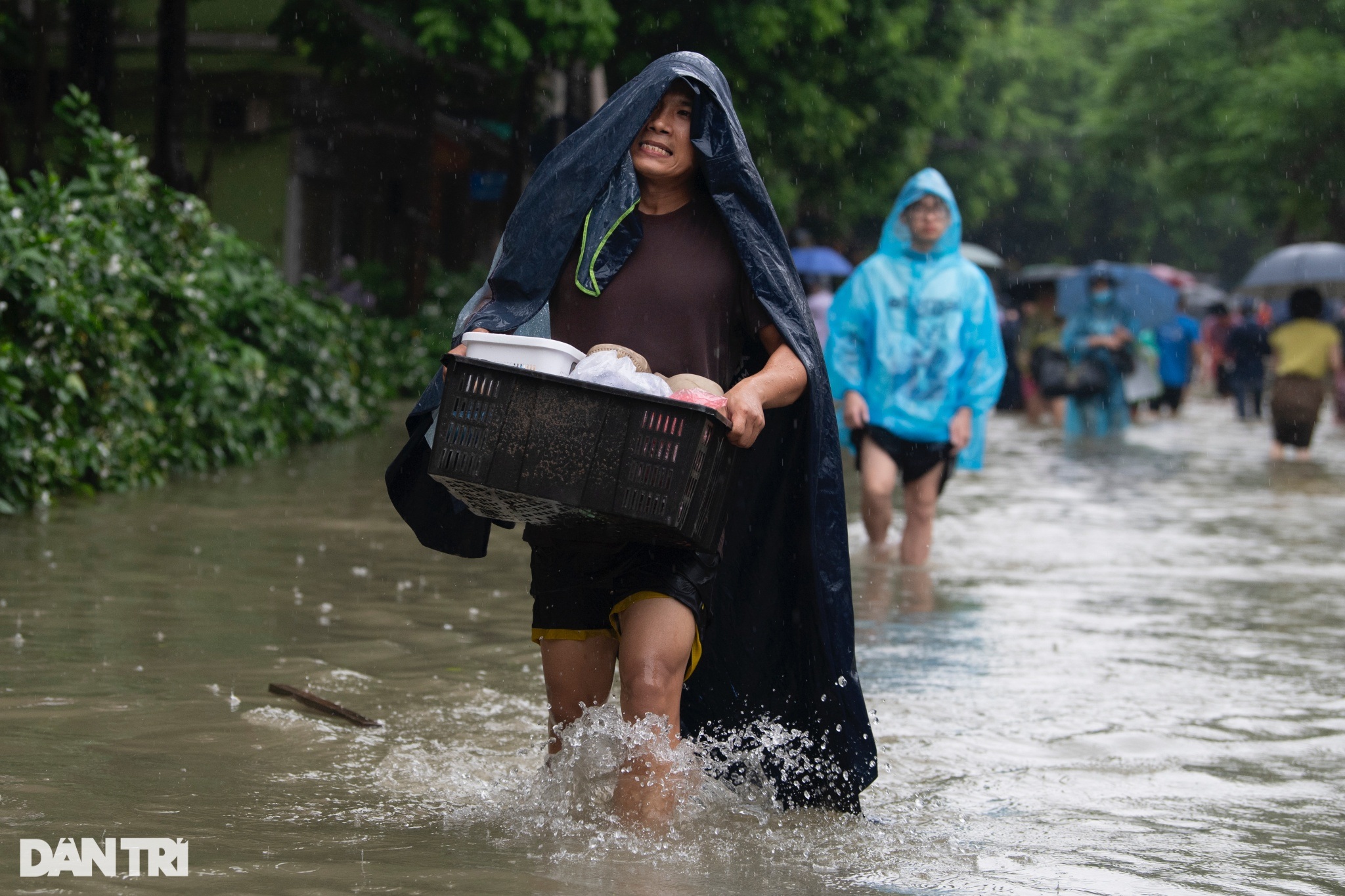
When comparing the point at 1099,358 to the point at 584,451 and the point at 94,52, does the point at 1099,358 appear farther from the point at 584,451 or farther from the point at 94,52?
the point at 584,451

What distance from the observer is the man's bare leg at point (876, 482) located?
7.90 metres

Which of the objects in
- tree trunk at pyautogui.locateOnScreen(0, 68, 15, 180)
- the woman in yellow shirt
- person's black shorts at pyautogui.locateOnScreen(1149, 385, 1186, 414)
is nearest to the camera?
tree trunk at pyautogui.locateOnScreen(0, 68, 15, 180)

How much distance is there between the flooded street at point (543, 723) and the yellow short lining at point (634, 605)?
23 cm

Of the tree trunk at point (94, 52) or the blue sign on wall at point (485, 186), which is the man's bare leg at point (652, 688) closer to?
the tree trunk at point (94, 52)

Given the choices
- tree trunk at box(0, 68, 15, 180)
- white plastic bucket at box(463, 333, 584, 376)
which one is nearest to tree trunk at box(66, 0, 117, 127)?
tree trunk at box(0, 68, 15, 180)

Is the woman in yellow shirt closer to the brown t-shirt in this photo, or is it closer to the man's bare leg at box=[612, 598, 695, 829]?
the brown t-shirt

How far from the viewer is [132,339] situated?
1007cm

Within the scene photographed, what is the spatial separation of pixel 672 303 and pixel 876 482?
428cm

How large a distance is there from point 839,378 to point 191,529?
3.40m

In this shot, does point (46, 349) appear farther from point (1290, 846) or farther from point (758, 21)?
point (758, 21)

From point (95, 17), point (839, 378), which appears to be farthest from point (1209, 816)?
point (95, 17)

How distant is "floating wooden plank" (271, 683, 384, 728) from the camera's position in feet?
16.3

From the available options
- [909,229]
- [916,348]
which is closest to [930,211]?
[909,229]

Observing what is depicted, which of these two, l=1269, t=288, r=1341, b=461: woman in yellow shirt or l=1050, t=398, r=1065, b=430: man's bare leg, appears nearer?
l=1269, t=288, r=1341, b=461: woman in yellow shirt
